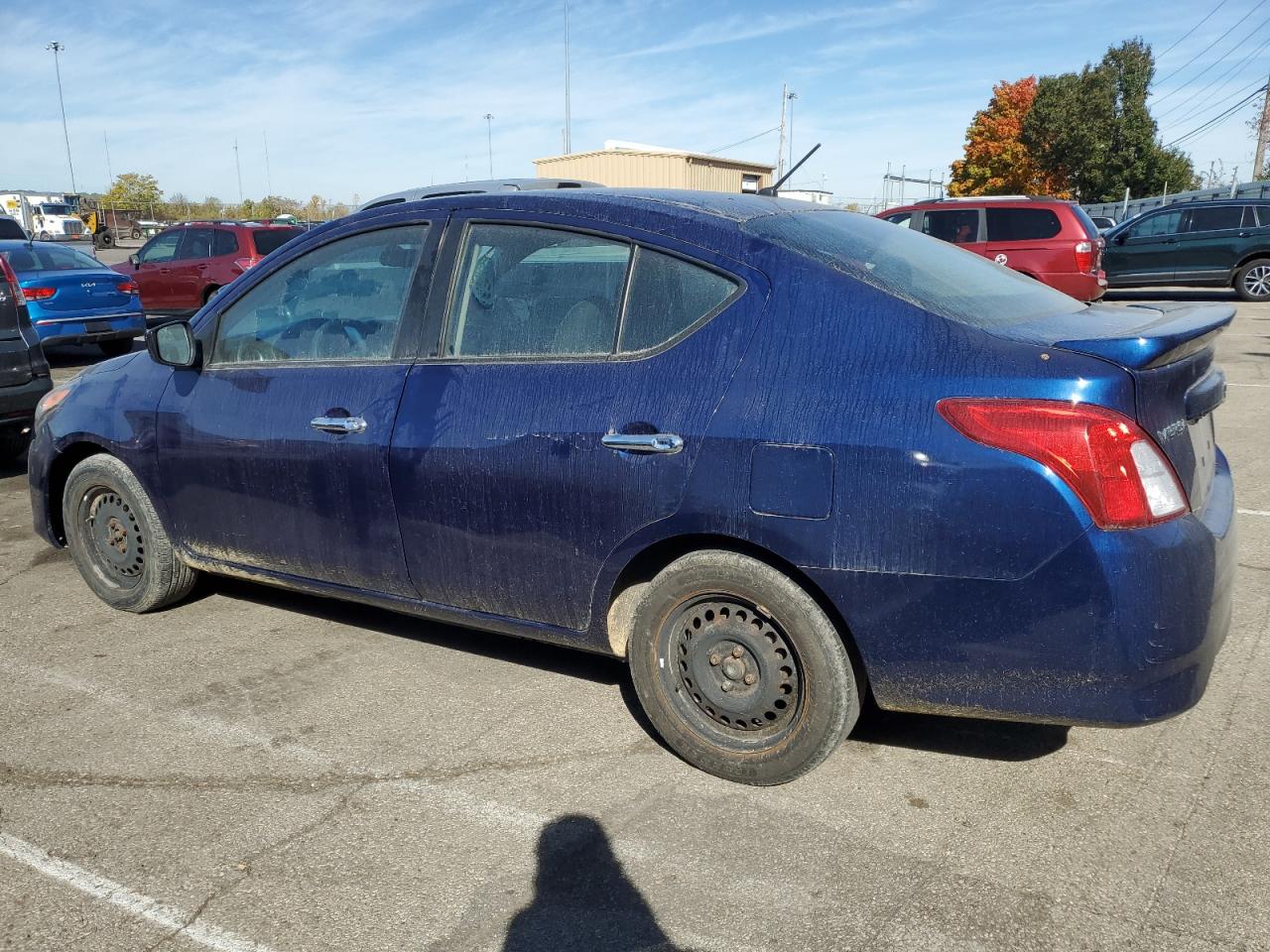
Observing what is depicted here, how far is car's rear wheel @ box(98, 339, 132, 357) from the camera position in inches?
499

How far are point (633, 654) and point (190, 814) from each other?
1.35 meters

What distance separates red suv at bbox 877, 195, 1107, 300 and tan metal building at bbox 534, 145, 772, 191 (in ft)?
40.2

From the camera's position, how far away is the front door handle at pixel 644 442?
9.68 feet

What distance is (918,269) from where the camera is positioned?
126 inches

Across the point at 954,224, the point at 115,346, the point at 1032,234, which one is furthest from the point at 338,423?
the point at 954,224

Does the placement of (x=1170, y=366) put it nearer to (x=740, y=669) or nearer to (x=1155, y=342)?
(x=1155, y=342)

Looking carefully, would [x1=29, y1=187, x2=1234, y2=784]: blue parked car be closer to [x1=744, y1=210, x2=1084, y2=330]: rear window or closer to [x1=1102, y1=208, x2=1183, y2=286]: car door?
[x1=744, y1=210, x2=1084, y2=330]: rear window

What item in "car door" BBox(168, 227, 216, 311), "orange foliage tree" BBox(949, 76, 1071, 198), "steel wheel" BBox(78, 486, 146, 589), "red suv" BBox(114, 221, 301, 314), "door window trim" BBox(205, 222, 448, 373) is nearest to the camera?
"door window trim" BBox(205, 222, 448, 373)

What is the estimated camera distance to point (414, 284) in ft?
11.9

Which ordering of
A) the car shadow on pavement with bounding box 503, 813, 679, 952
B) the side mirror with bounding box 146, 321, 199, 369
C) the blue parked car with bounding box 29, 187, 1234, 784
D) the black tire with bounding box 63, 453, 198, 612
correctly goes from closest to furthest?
the car shadow on pavement with bounding box 503, 813, 679, 952 < the blue parked car with bounding box 29, 187, 1234, 784 < the side mirror with bounding box 146, 321, 199, 369 < the black tire with bounding box 63, 453, 198, 612

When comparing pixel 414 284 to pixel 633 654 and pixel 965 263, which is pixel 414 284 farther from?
pixel 965 263

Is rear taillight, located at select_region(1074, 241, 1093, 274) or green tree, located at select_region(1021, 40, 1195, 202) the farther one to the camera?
green tree, located at select_region(1021, 40, 1195, 202)

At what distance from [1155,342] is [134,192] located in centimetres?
8125

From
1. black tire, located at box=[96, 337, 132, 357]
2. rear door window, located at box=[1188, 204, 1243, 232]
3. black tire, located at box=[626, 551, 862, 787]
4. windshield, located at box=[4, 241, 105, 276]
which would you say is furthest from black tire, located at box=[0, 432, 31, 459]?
rear door window, located at box=[1188, 204, 1243, 232]
